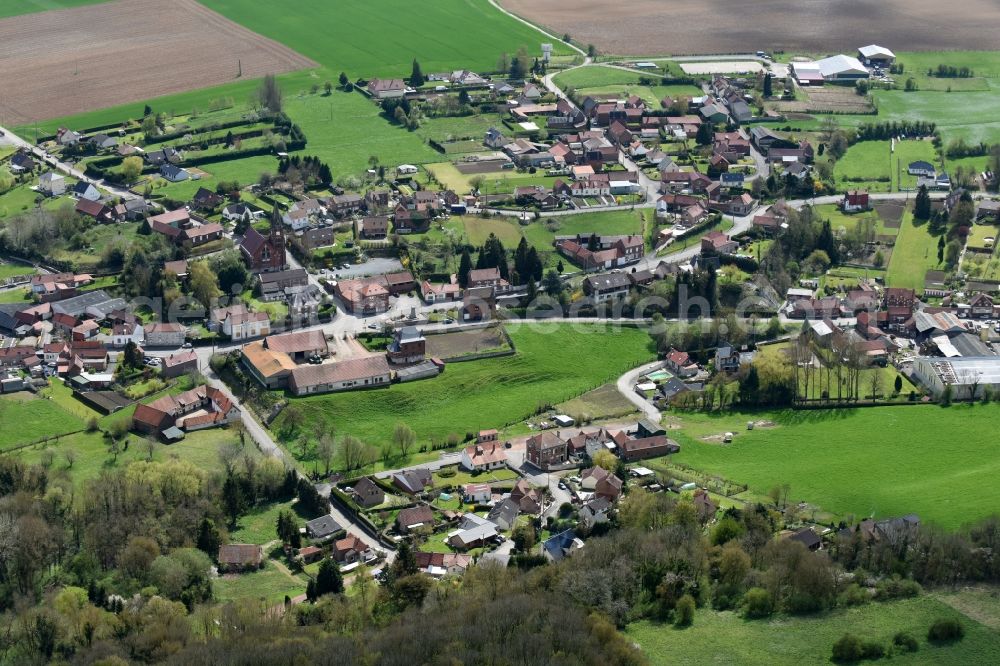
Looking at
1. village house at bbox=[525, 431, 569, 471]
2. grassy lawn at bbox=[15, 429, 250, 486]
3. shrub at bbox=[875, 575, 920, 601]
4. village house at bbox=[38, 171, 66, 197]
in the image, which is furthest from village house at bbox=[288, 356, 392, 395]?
village house at bbox=[38, 171, 66, 197]

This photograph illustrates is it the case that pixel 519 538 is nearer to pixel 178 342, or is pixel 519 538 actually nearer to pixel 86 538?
pixel 86 538

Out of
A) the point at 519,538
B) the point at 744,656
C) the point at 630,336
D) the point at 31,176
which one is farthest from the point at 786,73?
the point at 744,656

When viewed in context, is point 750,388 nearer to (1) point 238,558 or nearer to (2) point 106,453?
(1) point 238,558

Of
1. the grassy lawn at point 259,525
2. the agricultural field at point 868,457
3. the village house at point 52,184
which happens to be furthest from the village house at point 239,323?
the village house at point 52,184

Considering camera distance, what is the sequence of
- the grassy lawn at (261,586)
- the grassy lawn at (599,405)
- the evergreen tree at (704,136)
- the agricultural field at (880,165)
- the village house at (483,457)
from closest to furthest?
1. the grassy lawn at (261,586)
2. the village house at (483,457)
3. the grassy lawn at (599,405)
4. the agricultural field at (880,165)
5. the evergreen tree at (704,136)

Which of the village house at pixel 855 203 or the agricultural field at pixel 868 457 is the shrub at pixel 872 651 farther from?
the village house at pixel 855 203

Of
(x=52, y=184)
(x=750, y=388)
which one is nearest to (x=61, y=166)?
(x=52, y=184)
